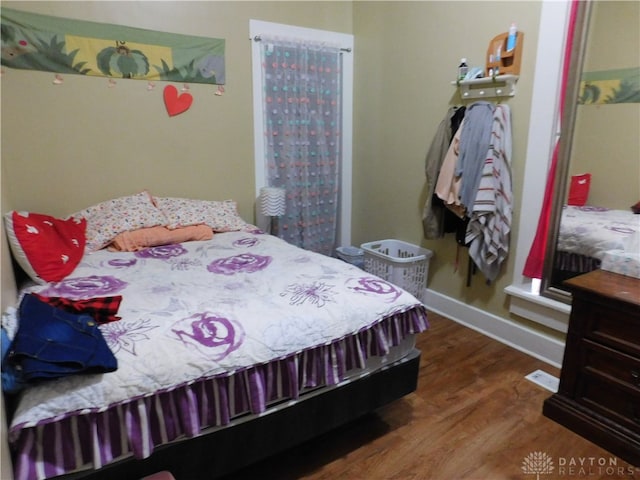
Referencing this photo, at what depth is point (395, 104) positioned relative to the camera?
329 cm

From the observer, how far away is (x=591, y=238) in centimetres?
225

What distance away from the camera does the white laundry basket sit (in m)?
3.08

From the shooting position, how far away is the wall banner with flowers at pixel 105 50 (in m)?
2.40

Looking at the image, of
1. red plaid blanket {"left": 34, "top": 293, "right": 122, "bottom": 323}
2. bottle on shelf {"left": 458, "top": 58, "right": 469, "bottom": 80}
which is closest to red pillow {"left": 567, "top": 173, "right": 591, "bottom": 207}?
bottle on shelf {"left": 458, "top": 58, "right": 469, "bottom": 80}

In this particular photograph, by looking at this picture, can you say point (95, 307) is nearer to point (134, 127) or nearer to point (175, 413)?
point (175, 413)

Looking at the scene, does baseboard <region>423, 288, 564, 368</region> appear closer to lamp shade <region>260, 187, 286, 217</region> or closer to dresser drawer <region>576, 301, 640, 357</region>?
dresser drawer <region>576, 301, 640, 357</region>

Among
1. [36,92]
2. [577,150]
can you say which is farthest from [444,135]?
[36,92]

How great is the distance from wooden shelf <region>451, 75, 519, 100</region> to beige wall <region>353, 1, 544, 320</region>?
59mm

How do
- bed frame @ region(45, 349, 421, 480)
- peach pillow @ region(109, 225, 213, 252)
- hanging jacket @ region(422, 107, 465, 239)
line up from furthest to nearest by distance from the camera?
1. hanging jacket @ region(422, 107, 465, 239)
2. peach pillow @ region(109, 225, 213, 252)
3. bed frame @ region(45, 349, 421, 480)

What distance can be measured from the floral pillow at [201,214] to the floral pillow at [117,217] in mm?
74

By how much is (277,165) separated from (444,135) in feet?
4.30

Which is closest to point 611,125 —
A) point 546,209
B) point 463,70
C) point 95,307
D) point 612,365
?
point 546,209

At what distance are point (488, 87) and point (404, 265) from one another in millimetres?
1303

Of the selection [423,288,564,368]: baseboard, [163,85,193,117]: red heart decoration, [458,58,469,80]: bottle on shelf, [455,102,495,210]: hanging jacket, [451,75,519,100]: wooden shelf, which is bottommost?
[423,288,564,368]: baseboard
